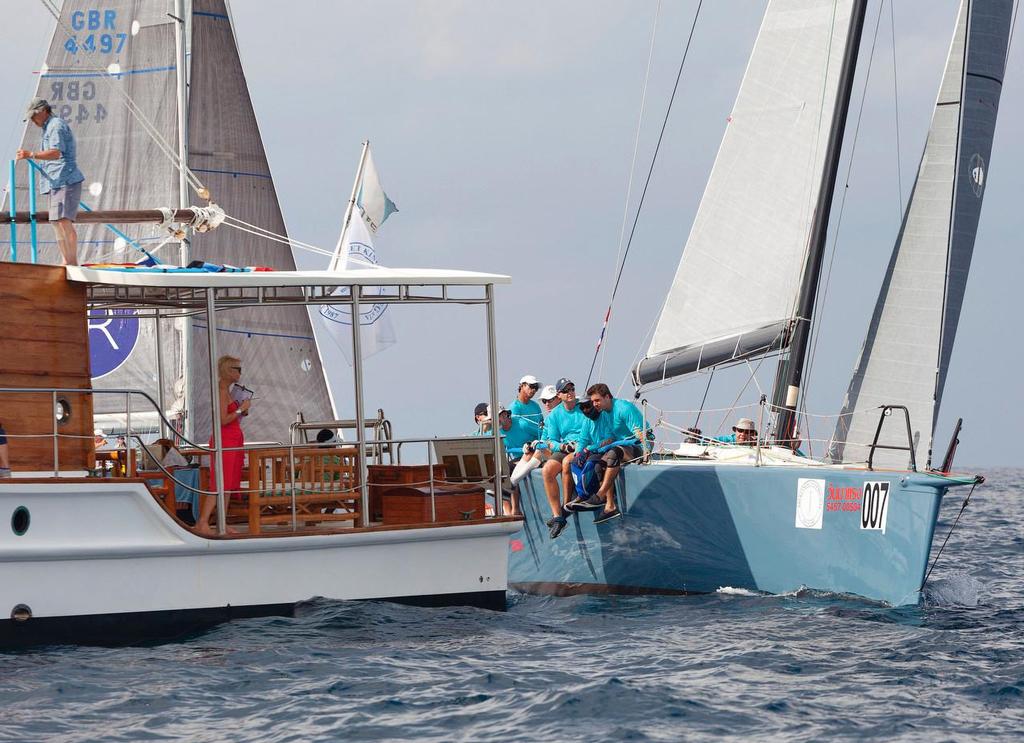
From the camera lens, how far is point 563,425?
14758 millimetres

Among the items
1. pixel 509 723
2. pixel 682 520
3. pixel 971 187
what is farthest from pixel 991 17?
pixel 509 723

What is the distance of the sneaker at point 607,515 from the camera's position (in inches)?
569

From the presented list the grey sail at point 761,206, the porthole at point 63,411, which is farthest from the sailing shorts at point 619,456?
the porthole at point 63,411

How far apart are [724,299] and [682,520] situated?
2.76 meters

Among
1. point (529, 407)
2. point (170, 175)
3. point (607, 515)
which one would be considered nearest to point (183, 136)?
point (170, 175)

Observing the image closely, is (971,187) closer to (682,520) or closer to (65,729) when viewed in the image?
(682,520)

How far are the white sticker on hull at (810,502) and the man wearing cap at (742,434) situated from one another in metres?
1.65

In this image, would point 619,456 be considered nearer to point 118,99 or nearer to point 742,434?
point 742,434

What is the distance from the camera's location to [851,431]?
47.1ft

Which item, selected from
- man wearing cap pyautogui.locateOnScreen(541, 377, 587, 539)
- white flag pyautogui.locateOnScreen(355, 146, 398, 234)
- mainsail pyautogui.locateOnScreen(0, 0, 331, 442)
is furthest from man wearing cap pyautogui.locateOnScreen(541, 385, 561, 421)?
white flag pyautogui.locateOnScreen(355, 146, 398, 234)

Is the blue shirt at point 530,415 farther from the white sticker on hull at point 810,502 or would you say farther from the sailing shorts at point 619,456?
the white sticker on hull at point 810,502

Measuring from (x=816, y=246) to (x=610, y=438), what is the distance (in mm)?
3085

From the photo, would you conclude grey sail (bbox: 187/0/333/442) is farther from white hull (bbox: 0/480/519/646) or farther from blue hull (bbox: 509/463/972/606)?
white hull (bbox: 0/480/519/646)

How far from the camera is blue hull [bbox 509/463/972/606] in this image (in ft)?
41.4
